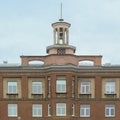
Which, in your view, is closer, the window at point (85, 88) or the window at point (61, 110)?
the window at point (61, 110)

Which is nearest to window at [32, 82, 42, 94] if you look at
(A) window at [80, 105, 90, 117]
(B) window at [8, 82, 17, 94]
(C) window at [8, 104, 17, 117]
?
(B) window at [8, 82, 17, 94]

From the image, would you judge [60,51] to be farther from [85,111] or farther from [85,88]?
[85,111]

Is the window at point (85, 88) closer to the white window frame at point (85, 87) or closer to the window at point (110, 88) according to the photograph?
the white window frame at point (85, 87)

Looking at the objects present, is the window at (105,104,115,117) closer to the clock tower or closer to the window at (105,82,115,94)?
the window at (105,82,115,94)

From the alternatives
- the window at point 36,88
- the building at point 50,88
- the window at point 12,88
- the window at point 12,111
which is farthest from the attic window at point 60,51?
the window at point 12,111

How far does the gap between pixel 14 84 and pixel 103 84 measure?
407 inches

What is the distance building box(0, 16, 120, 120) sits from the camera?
5250 centimetres

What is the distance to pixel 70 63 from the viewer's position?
169 feet

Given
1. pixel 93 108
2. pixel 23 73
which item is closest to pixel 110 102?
pixel 93 108

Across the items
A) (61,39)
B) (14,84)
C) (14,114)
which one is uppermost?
(61,39)

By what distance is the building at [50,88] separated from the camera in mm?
52500

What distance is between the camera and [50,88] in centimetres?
5200

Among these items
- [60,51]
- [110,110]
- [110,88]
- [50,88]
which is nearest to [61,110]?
[50,88]

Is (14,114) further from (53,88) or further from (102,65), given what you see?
(102,65)
